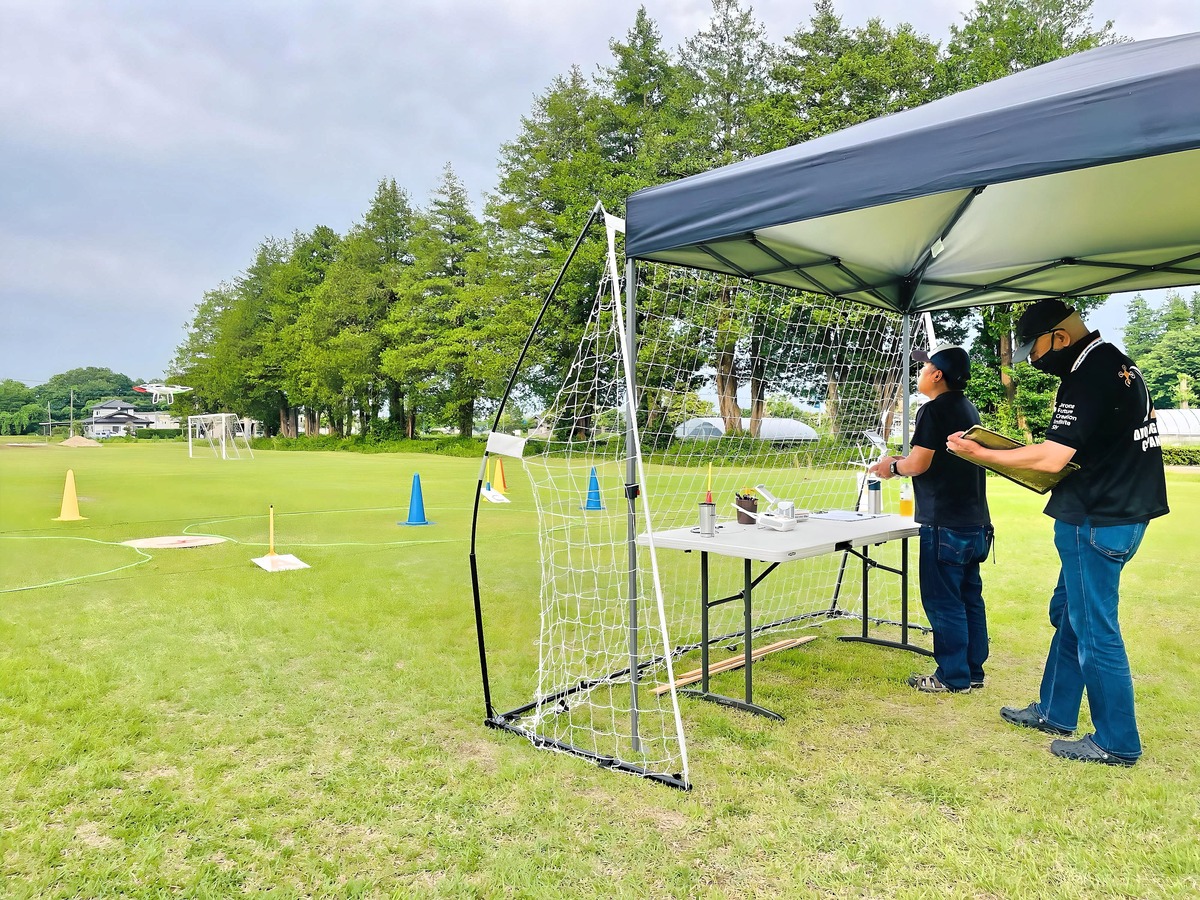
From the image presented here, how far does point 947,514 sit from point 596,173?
24425mm

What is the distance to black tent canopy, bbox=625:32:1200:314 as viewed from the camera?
1914 millimetres

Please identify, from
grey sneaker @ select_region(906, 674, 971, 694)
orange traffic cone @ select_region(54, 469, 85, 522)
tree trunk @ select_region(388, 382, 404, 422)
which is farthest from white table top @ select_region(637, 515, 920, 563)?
tree trunk @ select_region(388, 382, 404, 422)

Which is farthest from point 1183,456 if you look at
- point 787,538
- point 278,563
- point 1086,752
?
point 278,563

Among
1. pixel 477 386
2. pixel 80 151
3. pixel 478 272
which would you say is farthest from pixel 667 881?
pixel 80 151

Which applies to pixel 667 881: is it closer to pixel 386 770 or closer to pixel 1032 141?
pixel 386 770

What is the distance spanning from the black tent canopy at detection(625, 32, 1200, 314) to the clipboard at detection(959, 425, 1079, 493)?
3.19 feet

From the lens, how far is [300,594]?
5.80m

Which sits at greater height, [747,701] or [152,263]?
[152,263]

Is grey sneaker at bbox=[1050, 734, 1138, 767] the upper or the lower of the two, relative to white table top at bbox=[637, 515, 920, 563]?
lower

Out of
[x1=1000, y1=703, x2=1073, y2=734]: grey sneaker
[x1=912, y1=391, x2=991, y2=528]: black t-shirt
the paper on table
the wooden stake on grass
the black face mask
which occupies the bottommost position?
the wooden stake on grass

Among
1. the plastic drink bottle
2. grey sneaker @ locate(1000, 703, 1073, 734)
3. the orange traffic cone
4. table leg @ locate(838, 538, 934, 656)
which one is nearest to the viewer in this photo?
grey sneaker @ locate(1000, 703, 1073, 734)

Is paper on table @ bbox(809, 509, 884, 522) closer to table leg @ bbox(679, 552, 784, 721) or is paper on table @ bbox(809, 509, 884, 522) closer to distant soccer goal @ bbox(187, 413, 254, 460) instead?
table leg @ bbox(679, 552, 784, 721)

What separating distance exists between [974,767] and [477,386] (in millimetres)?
29515

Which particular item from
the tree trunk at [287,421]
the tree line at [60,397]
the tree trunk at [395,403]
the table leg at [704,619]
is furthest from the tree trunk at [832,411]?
the tree line at [60,397]
